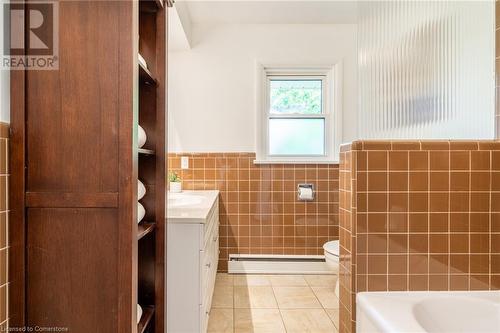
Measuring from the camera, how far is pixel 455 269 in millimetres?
1280

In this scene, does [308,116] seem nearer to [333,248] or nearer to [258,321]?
[333,248]

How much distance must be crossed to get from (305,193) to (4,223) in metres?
2.41

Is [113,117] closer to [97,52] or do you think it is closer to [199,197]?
[97,52]

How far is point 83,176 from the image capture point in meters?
0.97

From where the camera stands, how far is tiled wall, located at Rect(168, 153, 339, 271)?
2979 mm

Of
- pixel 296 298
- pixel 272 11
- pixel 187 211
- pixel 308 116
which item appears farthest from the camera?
pixel 308 116

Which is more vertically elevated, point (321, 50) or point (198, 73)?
point (321, 50)

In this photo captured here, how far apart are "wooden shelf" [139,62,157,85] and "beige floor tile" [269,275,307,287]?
207 centimetres

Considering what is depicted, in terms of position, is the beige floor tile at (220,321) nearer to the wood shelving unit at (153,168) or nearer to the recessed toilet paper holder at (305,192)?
the wood shelving unit at (153,168)

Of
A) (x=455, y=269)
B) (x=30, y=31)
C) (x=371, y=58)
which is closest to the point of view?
(x=30, y=31)

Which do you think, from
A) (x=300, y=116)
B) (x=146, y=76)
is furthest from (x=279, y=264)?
(x=146, y=76)

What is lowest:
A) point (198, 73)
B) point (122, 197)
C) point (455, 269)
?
point (455, 269)

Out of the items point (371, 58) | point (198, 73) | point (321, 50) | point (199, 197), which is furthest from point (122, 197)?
point (321, 50)

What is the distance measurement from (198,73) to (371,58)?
1.90 meters
